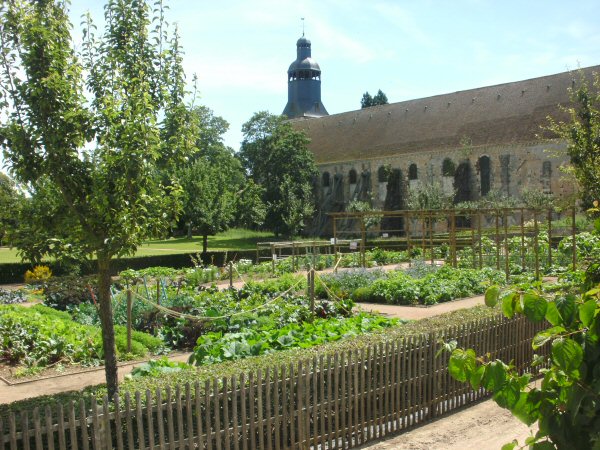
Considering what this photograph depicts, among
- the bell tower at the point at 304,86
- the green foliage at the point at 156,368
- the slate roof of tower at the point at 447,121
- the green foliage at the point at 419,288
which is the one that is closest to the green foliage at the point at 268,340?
the green foliage at the point at 156,368

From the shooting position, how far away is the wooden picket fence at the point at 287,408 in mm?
5098

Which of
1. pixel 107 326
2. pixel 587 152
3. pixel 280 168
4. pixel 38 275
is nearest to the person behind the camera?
pixel 107 326

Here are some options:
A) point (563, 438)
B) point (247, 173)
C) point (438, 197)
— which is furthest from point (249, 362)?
point (247, 173)

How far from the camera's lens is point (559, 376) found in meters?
2.28

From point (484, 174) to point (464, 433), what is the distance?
4253 cm

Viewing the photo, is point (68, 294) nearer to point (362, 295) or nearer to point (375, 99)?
point (362, 295)

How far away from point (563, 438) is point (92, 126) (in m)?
5.48

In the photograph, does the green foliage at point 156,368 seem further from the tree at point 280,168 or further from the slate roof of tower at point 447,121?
the tree at point 280,168

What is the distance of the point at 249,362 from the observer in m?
7.14

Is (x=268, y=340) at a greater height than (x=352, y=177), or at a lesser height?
lesser

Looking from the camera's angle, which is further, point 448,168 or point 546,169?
point 448,168

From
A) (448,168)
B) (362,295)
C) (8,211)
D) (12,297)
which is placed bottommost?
(362,295)

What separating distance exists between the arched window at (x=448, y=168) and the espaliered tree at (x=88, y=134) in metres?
44.7

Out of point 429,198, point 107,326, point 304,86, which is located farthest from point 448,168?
point 107,326
